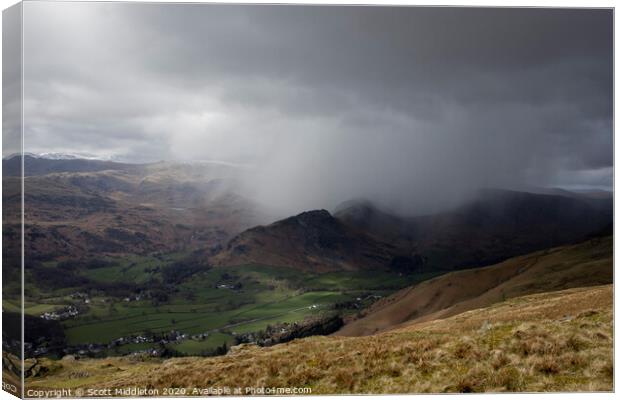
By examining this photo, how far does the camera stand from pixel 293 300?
1784 cm

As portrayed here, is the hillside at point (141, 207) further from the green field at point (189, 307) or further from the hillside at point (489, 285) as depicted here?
the hillside at point (489, 285)

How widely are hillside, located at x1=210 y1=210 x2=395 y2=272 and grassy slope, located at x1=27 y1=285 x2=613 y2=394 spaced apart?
396 inches

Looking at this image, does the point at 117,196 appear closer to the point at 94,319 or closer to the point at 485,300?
the point at 94,319

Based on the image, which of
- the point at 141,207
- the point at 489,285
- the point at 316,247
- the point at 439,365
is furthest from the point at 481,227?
the point at 141,207

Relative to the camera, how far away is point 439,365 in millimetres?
7914

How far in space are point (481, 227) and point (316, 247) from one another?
12157 millimetres

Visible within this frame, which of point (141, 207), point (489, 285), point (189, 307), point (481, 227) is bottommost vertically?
point (489, 285)

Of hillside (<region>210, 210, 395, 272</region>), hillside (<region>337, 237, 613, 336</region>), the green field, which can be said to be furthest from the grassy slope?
hillside (<region>210, 210, 395, 272</region>)

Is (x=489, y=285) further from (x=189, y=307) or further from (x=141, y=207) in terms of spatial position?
(x=141, y=207)

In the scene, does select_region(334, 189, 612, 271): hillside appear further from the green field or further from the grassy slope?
the grassy slope

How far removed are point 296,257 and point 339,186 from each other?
21.7 meters

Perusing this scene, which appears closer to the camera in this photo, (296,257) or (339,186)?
(339,186)

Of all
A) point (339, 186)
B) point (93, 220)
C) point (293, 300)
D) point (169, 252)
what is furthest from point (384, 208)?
point (93, 220)

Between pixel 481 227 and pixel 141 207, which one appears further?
pixel 481 227
